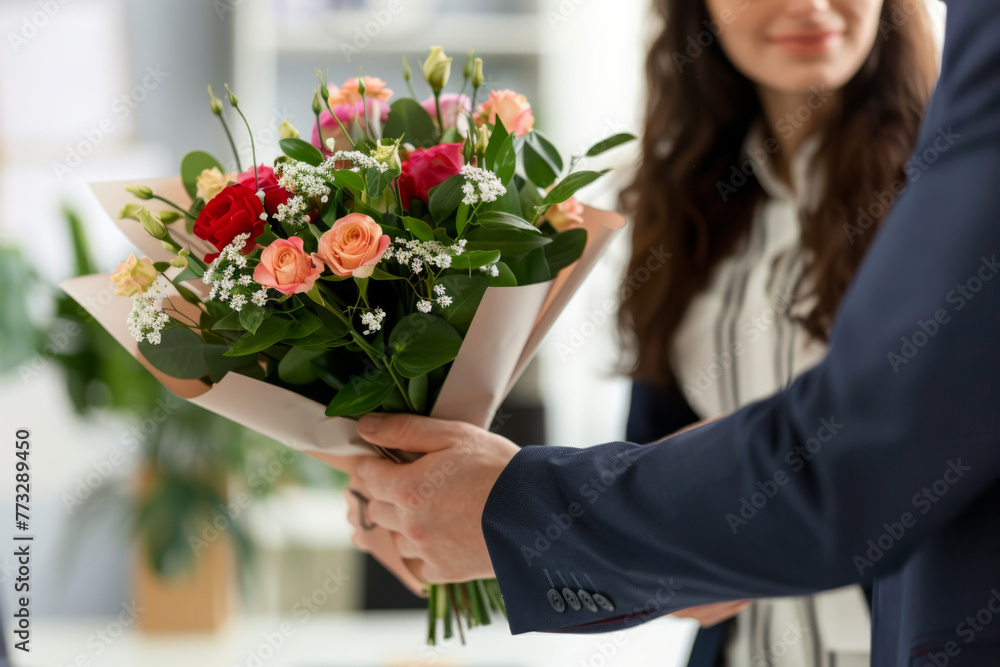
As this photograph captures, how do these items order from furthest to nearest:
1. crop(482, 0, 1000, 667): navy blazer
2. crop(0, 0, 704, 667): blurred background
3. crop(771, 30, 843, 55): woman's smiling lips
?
crop(0, 0, 704, 667): blurred background
crop(771, 30, 843, 55): woman's smiling lips
crop(482, 0, 1000, 667): navy blazer

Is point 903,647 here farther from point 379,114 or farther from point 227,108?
point 227,108

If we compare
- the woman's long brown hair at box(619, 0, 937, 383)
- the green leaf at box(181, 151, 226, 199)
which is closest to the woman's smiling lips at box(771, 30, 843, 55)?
the woman's long brown hair at box(619, 0, 937, 383)

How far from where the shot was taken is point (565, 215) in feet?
2.77

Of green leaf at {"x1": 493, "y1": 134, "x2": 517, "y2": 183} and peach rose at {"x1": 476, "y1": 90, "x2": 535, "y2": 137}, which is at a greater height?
peach rose at {"x1": 476, "y1": 90, "x2": 535, "y2": 137}

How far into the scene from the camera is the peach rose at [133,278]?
720mm

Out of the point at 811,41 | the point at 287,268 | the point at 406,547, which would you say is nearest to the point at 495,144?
the point at 287,268

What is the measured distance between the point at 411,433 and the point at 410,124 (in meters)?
0.33

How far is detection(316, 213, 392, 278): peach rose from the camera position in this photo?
2.13 ft

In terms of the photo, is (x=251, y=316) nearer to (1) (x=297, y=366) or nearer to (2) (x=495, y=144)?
(1) (x=297, y=366)

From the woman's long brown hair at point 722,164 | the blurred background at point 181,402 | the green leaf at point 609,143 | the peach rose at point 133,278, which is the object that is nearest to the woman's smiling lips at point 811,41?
the woman's long brown hair at point 722,164

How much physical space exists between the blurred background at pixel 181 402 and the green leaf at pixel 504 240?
1.37 metres

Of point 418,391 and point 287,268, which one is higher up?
point 287,268

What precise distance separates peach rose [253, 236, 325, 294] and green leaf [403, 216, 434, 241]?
8 cm

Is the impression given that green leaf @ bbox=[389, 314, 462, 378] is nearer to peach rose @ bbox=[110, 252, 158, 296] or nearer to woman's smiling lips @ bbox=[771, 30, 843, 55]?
peach rose @ bbox=[110, 252, 158, 296]
